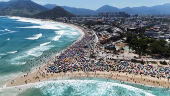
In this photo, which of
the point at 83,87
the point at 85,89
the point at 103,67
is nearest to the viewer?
the point at 85,89

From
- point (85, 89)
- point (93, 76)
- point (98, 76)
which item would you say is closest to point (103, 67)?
point (98, 76)

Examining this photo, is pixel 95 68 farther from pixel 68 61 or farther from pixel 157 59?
pixel 157 59

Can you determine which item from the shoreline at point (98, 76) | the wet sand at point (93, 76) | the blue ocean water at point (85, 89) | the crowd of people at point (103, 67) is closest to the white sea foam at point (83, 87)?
the blue ocean water at point (85, 89)

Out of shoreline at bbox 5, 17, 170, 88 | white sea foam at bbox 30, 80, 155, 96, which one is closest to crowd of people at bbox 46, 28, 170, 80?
shoreline at bbox 5, 17, 170, 88

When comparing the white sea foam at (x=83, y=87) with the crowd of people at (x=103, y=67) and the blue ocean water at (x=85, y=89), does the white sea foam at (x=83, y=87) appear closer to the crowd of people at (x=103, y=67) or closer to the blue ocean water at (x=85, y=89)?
the blue ocean water at (x=85, y=89)

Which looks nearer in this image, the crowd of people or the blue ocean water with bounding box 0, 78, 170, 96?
the blue ocean water with bounding box 0, 78, 170, 96

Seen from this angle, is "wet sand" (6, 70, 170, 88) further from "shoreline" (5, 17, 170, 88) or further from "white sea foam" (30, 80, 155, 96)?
"white sea foam" (30, 80, 155, 96)

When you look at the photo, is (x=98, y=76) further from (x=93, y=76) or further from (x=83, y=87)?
(x=83, y=87)

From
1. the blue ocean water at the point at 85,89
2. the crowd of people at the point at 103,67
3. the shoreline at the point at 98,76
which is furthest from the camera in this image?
the crowd of people at the point at 103,67

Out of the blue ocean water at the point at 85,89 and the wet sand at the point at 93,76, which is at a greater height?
the wet sand at the point at 93,76
